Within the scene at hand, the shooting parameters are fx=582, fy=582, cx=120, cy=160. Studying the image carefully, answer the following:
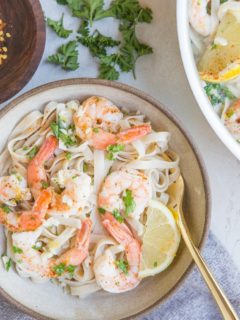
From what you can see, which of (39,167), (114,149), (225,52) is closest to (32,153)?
(39,167)

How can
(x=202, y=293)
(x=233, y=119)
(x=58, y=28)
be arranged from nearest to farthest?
1. (x=233, y=119)
2. (x=58, y=28)
3. (x=202, y=293)

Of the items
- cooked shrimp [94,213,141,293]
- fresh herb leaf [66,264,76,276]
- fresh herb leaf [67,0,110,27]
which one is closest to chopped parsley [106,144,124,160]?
cooked shrimp [94,213,141,293]

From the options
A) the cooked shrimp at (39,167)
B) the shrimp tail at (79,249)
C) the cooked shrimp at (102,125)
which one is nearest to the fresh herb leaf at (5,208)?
the cooked shrimp at (39,167)

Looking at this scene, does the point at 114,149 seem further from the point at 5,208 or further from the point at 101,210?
the point at 5,208

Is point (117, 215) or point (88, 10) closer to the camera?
point (117, 215)

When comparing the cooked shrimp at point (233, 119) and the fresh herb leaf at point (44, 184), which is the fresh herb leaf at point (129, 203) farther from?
the cooked shrimp at point (233, 119)

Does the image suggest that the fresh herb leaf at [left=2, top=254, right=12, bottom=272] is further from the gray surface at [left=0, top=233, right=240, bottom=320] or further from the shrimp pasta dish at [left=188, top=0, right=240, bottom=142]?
the shrimp pasta dish at [left=188, top=0, right=240, bottom=142]

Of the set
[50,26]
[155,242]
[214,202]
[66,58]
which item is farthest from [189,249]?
[50,26]
